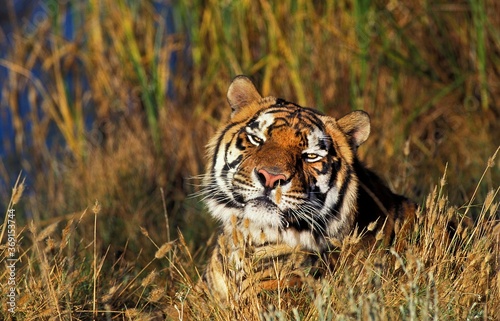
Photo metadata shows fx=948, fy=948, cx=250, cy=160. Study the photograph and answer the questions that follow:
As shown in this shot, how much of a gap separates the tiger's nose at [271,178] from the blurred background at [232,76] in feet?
7.48

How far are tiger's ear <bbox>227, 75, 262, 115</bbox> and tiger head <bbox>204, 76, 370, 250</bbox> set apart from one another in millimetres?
70

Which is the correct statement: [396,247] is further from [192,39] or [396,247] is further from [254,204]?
[192,39]

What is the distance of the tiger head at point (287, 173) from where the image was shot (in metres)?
3.55

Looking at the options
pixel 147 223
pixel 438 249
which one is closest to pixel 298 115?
pixel 438 249

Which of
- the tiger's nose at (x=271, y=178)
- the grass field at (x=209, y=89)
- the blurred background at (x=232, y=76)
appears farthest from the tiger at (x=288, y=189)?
the blurred background at (x=232, y=76)

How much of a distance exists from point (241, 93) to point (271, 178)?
0.67 meters

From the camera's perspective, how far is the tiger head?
3.55 metres

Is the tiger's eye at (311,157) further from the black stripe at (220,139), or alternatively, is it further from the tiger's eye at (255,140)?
the black stripe at (220,139)

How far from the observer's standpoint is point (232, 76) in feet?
21.1

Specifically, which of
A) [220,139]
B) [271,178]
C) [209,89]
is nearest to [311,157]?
[271,178]

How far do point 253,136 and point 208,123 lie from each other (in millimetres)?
2755

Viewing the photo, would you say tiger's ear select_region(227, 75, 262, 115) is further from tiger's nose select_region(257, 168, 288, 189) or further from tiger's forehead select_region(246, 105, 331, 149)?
tiger's nose select_region(257, 168, 288, 189)

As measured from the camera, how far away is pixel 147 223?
5621 mm

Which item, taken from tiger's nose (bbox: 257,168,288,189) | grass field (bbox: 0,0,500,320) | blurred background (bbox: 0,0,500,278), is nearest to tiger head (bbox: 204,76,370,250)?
tiger's nose (bbox: 257,168,288,189)
